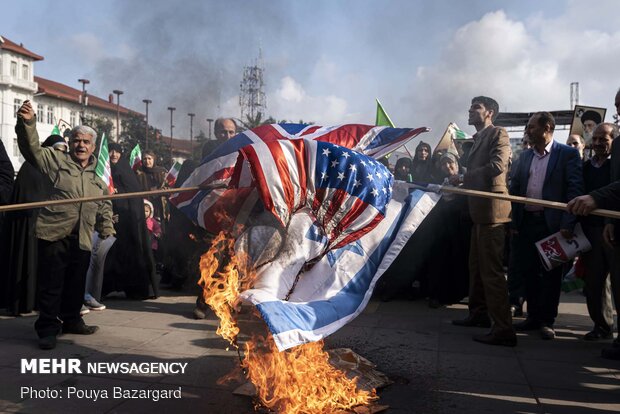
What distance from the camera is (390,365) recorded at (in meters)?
4.50

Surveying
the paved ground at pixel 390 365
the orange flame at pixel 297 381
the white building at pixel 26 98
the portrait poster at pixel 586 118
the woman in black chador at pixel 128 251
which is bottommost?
the paved ground at pixel 390 365

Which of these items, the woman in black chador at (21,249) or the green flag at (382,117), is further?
the green flag at (382,117)

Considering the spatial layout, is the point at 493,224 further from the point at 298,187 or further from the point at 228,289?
the point at 228,289

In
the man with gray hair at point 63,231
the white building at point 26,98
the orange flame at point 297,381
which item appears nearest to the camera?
the orange flame at point 297,381

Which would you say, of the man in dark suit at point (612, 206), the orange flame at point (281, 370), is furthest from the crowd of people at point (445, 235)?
the orange flame at point (281, 370)

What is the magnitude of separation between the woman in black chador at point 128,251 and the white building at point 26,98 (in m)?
47.2

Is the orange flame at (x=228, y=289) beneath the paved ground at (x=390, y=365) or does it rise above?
above

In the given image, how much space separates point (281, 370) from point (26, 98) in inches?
2397

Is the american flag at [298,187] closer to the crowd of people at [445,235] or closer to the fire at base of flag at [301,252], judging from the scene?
the fire at base of flag at [301,252]

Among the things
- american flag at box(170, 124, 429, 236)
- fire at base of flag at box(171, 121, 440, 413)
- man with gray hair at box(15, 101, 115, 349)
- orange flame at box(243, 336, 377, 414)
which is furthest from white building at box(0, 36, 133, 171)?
orange flame at box(243, 336, 377, 414)

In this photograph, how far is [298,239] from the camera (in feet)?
11.5

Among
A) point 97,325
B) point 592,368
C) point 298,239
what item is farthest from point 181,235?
point 592,368

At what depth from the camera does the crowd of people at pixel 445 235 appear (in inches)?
198

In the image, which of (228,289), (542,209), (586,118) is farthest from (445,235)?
(228,289)
